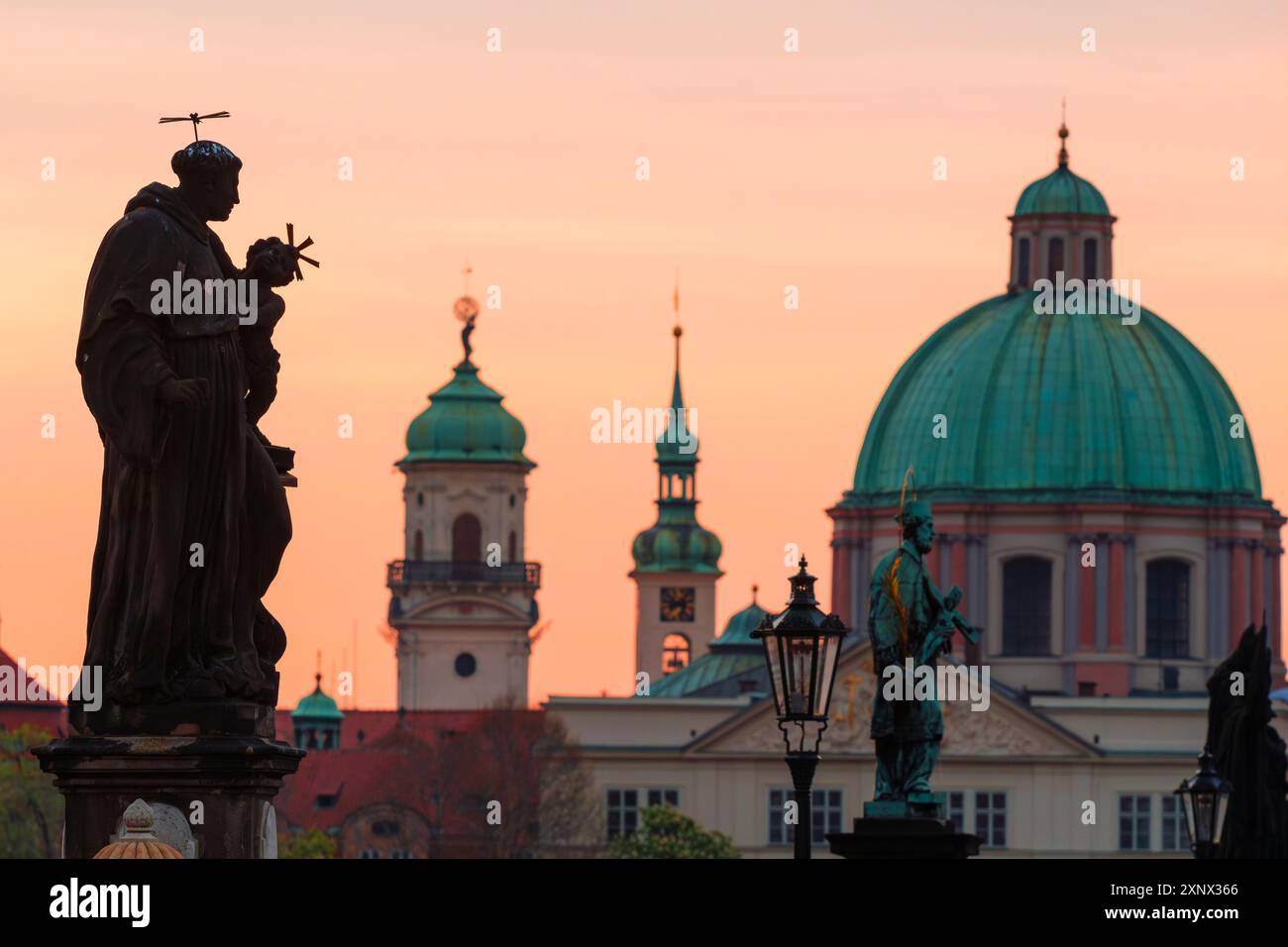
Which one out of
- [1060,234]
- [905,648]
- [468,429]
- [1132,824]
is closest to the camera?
[905,648]

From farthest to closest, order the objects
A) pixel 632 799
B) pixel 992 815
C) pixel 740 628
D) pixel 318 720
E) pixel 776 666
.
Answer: pixel 318 720, pixel 740 628, pixel 632 799, pixel 992 815, pixel 776 666

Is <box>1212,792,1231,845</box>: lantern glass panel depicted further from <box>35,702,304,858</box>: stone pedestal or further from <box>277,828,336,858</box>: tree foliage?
<box>277,828,336,858</box>: tree foliage

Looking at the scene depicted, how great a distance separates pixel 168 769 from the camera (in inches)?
603

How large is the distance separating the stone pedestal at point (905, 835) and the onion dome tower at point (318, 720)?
462 ft

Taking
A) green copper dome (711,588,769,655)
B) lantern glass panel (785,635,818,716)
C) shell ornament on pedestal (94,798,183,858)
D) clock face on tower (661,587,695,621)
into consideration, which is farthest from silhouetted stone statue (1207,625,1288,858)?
clock face on tower (661,587,695,621)

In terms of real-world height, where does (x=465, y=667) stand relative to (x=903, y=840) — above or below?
above

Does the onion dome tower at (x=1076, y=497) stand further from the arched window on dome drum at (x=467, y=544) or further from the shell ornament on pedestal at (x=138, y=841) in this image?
the shell ornament on pedestal at (x=138, y=841)

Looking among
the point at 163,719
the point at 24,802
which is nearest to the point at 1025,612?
the point at 24,802

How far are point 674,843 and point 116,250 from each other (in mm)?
102721

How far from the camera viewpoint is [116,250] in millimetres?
15438

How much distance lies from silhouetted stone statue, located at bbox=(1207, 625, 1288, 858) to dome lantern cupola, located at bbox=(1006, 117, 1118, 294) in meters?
107

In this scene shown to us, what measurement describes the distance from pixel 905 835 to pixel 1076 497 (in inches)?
4325

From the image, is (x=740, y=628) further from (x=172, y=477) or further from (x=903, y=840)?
(x=172, y=477)
